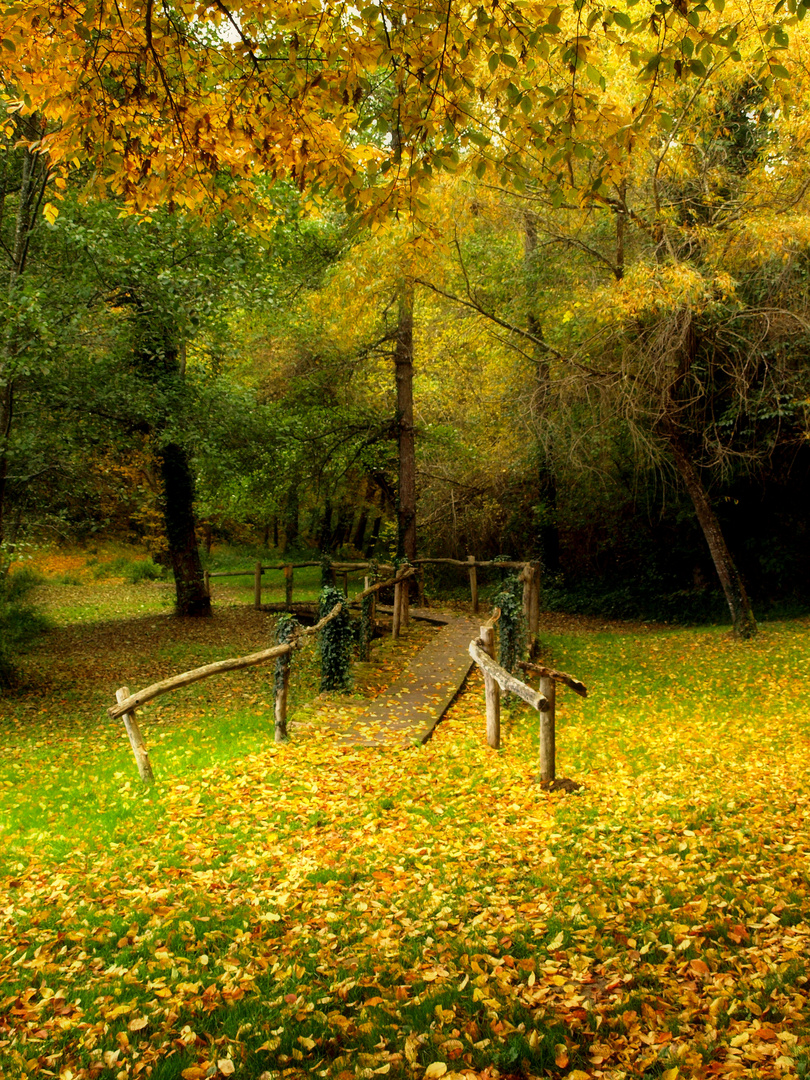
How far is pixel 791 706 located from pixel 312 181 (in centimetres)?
885

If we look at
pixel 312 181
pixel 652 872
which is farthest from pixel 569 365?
pixel 652 872

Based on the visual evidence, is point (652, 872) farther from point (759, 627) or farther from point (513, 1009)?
point (759, 627)

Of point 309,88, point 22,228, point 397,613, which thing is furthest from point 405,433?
point 309,88

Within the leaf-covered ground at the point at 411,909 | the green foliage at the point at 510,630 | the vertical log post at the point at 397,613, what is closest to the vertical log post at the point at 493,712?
the leaf-covered ground at the point at 411,909

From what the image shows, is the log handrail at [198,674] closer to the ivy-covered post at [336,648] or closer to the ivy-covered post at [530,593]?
the ivy-covered post at [336,648]

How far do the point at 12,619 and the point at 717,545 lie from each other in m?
12.4

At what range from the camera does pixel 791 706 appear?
10211mm

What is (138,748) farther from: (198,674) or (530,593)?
(530,593)

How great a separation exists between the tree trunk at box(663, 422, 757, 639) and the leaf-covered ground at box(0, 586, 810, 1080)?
18.5ft

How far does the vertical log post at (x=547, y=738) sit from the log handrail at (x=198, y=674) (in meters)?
2.84

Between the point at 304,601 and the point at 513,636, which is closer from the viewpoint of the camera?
the point at 513,636

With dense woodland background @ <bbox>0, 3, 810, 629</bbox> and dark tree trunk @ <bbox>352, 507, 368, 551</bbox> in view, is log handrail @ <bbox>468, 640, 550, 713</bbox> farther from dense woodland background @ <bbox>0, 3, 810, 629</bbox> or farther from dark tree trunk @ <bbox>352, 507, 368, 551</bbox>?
dark tree trunk @ <bbox>352, 507, 368, 551</bbox>

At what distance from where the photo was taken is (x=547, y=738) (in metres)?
6.88

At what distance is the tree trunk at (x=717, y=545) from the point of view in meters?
14.3
